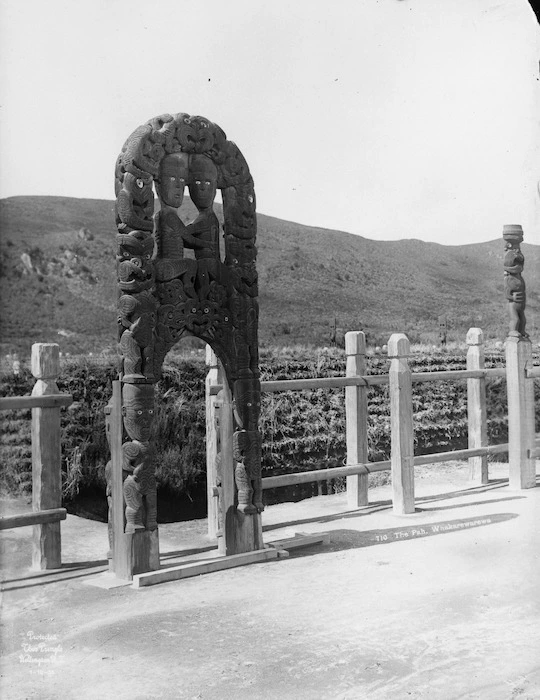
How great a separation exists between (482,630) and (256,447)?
2.48 m

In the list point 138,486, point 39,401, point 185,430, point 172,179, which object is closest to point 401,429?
point 138,486

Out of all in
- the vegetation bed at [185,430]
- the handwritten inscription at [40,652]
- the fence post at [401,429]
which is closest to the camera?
the handwritten inscription at [40,652]

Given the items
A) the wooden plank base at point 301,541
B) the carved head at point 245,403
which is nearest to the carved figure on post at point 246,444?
the carved head at point 245,403

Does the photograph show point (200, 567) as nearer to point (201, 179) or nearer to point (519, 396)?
point (201, 179)

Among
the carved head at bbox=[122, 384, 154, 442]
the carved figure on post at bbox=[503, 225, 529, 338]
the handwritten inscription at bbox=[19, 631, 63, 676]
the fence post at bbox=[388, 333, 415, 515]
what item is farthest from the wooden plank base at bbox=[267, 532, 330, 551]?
the carved figure on post at bbox=[503, 225, 529, 338]

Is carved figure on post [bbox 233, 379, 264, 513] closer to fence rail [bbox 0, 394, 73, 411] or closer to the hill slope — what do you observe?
fence rail [bbox 0, 394, 73, 411]

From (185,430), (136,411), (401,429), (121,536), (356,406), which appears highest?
(136,411)

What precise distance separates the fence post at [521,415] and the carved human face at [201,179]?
4.55 meters

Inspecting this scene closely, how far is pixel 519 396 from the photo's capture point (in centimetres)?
974

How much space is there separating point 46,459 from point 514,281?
19.1ft

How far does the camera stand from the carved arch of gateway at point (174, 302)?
6.03m

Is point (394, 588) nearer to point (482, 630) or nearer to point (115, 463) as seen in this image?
point (482, 630)

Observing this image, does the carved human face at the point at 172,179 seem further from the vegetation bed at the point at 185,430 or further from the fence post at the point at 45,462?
the vegetation bed at the point at 185,430

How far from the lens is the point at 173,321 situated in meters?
6.29
